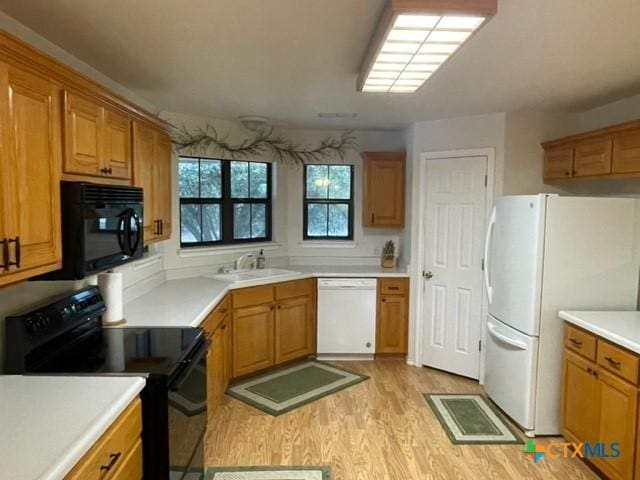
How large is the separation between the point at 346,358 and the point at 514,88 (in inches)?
113

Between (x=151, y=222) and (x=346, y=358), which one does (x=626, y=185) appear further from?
(x=151, y=222)

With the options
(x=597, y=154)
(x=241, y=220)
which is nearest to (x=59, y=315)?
(x=241, y=220)

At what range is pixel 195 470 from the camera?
7.20 ft

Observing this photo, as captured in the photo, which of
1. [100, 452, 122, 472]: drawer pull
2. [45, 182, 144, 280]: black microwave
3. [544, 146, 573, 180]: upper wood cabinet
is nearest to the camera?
[100, 452, 122, 472]: drawer pull

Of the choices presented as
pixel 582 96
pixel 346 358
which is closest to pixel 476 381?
pixel 346 358

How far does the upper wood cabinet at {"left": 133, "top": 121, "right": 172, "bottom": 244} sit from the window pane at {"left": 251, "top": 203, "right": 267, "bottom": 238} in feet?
5.22

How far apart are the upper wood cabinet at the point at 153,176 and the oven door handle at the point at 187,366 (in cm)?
83

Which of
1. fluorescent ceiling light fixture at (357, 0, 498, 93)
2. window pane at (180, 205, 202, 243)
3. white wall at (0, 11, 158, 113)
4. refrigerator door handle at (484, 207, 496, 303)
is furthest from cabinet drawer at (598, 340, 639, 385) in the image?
window pane at (180, 205, 202, 243)

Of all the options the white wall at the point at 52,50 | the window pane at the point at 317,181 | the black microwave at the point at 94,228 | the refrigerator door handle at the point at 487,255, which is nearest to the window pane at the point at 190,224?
the white wall at the point at 52,50

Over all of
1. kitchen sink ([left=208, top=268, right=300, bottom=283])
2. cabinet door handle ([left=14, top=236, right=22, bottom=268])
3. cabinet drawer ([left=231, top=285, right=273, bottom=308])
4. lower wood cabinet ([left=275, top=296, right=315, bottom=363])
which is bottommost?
lower wood cabinet ([left=275, top=296, right=315, bottom=363])

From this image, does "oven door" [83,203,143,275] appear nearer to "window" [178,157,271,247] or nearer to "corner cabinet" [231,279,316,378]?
"corner cabinet" [231,279,316,378]

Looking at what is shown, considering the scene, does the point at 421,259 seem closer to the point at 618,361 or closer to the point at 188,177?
the point at 618,361

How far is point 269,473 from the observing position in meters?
2.59

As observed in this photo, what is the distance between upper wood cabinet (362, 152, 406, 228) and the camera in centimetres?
459
